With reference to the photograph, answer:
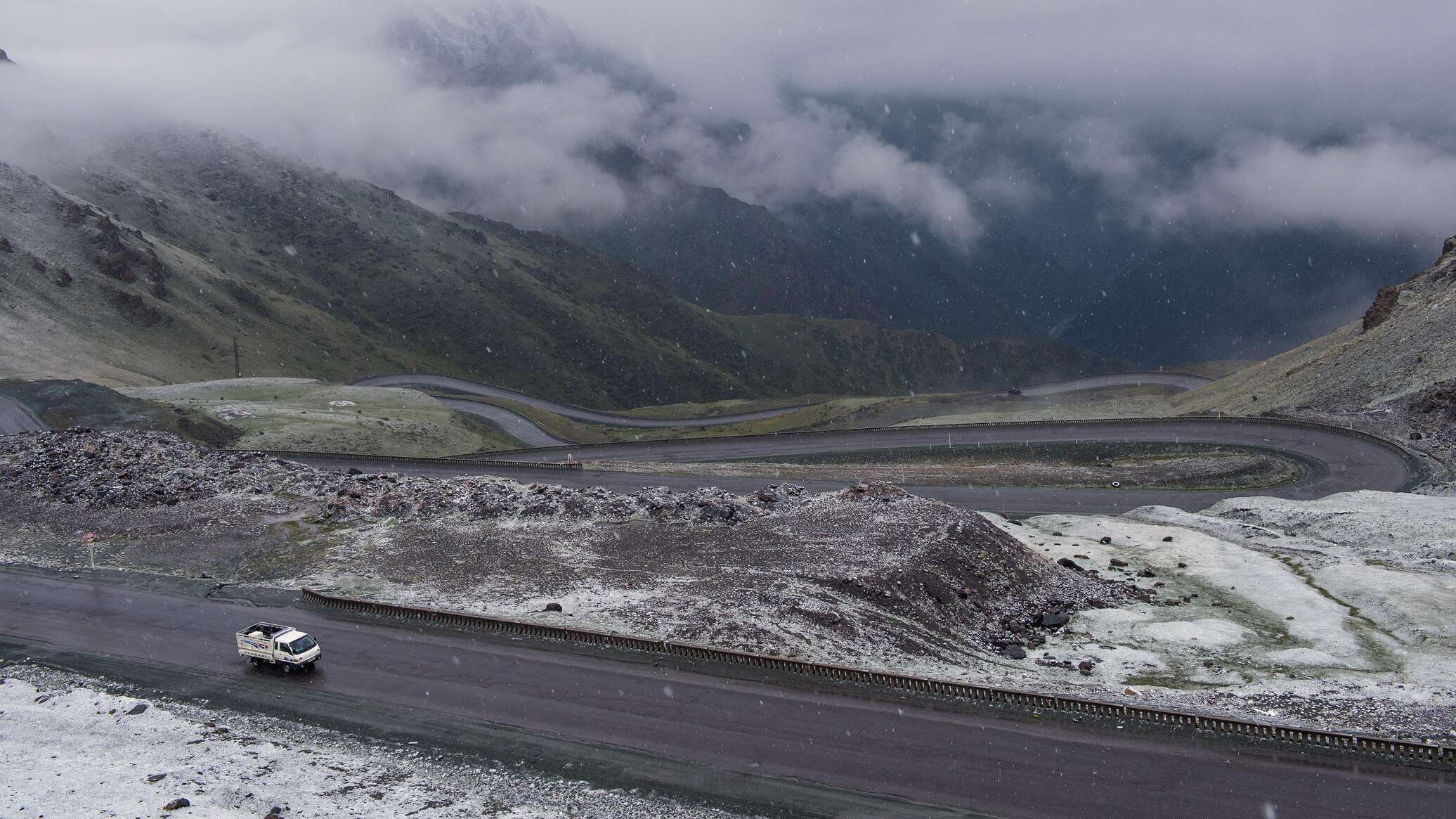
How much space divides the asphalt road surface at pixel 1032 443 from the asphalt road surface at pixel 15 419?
75.4 ft

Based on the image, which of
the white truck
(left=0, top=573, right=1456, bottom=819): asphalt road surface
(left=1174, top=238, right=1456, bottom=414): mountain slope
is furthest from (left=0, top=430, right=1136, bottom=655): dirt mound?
(left=1174, top=238, right=1456, bottom=414): mountain slope

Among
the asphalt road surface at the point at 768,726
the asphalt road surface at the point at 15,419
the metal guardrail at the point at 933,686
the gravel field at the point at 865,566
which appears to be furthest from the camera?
the asphalt road surface at the point at 15,419

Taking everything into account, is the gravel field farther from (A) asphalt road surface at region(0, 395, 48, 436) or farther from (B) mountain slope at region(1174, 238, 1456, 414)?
(B) mountain slope at region(1174, 238, 1456, 414)

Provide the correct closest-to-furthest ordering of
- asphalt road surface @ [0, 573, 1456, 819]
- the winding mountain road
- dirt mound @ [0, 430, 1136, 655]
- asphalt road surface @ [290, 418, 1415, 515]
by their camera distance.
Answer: asphalt road surface @ [0, 573, 1456, 819] → dirt mound @ [0, 430, 1136, 655] → asphalt road surface @ [290, 418, 1415, 515] → the winding mountain road

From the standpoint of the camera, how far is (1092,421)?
254 ft

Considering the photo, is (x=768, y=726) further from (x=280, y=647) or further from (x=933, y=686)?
(x=280, y=647)

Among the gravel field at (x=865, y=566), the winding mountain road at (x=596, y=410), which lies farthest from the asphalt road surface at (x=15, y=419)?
the winding mountain road at (x=596, y=410)

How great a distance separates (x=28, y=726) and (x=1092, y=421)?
72.9 m

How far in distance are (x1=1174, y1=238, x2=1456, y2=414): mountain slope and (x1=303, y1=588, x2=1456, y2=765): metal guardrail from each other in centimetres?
6248

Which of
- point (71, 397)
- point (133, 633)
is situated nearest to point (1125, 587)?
point (133, 633)

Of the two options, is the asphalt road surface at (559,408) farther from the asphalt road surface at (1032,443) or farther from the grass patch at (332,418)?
the asphalt road surface at (1032,443)

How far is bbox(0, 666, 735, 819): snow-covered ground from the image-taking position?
62.5 feet

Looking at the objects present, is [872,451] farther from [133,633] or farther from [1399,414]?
[133,633]

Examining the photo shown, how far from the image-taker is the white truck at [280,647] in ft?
84.3
